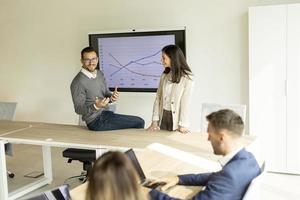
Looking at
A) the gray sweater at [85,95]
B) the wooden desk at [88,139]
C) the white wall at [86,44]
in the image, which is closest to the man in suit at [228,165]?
the wooden desk at [88,139]

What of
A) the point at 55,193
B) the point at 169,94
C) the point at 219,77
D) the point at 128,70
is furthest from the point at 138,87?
the point at 55,193

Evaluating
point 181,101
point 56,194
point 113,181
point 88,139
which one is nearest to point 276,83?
point 181,101

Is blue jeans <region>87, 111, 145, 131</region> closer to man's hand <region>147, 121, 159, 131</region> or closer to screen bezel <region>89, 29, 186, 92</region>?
man's hand <region>147, 121, 159, 131</region>

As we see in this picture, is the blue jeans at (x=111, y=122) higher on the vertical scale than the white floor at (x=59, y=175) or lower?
higher

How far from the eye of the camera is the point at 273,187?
4.38 metres

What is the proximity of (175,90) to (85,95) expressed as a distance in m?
0.86

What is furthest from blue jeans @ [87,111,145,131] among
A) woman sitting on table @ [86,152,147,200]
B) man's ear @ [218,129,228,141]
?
woman sitting on table @ [86,152,147,200]

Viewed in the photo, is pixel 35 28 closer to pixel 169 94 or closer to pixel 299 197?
pixel 169 94

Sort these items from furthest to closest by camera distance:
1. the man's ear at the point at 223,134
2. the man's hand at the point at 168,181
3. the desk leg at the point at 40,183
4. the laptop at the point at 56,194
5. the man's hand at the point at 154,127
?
the desk leg at the point at 40,183, the man's hand at the point at 154,127, the man's hand at the point at 168,181, the man's ear at the point at 223,134, the laptop at the point at 56,194

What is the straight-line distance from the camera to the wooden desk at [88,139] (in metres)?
3.41

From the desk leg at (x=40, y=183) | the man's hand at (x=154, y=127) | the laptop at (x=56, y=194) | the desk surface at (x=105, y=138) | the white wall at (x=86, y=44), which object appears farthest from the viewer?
the white wall at (x=86, y=44)

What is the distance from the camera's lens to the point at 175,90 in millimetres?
3951

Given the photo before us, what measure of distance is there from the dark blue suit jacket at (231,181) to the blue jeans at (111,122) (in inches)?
75.0

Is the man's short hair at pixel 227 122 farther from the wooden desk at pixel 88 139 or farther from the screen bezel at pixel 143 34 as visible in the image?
the screen bezel at pixel 143 34
